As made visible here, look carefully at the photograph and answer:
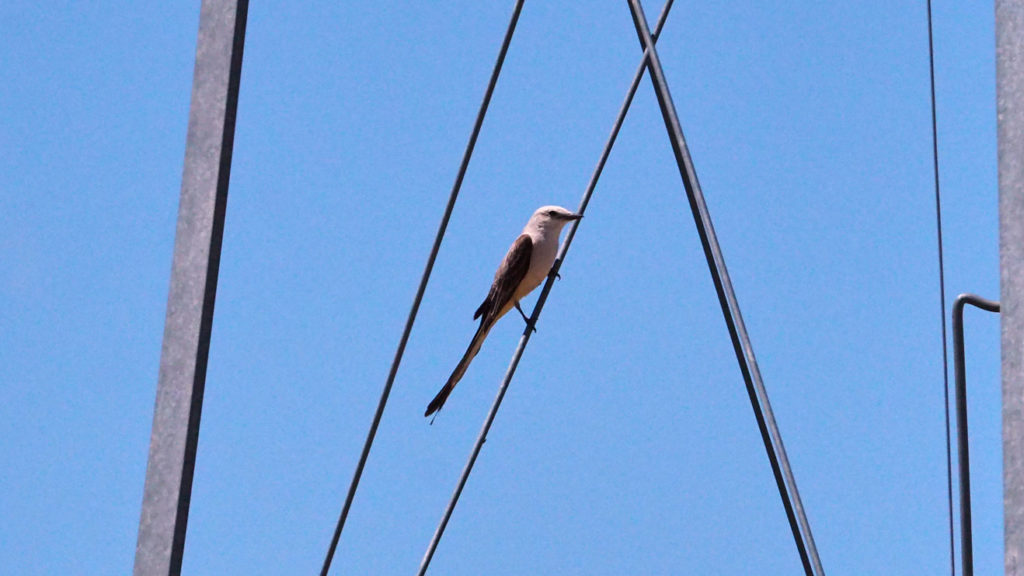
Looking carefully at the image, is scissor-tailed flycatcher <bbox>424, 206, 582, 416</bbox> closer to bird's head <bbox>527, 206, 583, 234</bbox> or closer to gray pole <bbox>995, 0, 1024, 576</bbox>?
bird's head <bbox>527, 206, 583, 234</bbox>

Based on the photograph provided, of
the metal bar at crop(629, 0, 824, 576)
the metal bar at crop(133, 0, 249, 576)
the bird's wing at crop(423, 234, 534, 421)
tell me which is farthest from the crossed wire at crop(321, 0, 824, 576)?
the bird's wing at crop(423, 234, 534, 421)

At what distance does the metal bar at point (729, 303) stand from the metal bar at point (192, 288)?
1061 mm

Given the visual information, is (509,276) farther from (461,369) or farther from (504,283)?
(461,369)

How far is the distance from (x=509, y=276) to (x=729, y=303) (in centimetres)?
261

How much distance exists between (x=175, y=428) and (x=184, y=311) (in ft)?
0.90

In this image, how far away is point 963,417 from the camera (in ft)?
8.76

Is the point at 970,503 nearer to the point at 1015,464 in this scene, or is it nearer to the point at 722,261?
the point at 1015,464

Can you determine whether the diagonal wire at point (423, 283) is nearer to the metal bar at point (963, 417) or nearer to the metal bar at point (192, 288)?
the metal bar at point (192, 288)

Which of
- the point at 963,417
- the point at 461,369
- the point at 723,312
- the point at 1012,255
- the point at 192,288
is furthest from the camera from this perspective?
the point at 461,369

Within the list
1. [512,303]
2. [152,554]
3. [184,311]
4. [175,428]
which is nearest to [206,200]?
[184,311]

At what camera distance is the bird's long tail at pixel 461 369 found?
4.87m

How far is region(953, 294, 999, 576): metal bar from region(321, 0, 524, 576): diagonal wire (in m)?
1.28

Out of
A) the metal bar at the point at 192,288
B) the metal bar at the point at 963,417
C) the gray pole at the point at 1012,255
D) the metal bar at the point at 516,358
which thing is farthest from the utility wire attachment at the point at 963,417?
the metal bar at the point at 192,288

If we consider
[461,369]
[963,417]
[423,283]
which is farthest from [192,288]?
[461,369]
